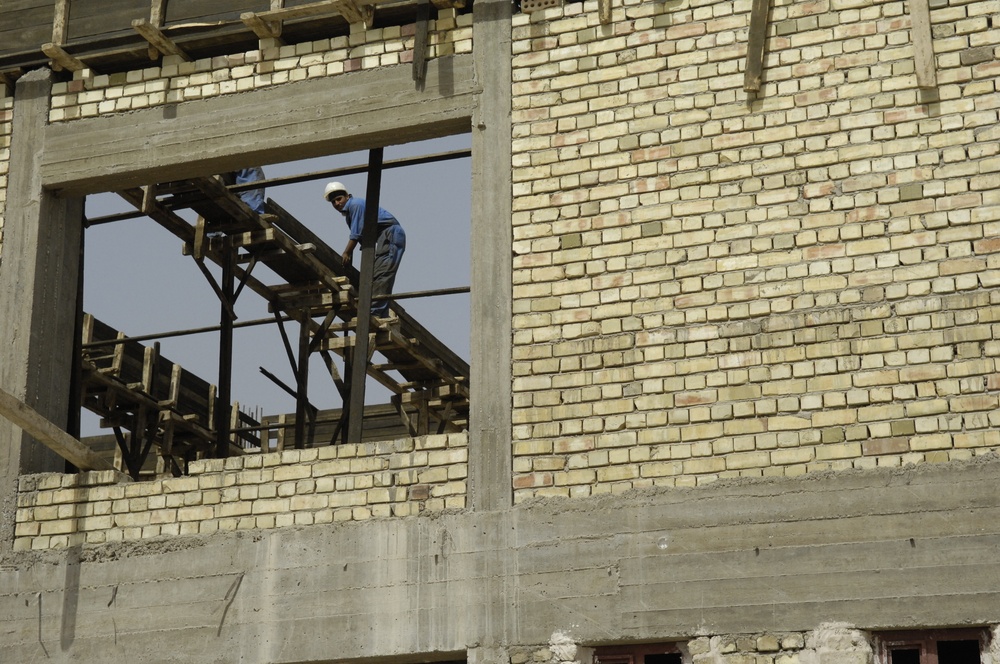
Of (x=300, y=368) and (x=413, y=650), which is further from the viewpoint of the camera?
(x=300, y=368)

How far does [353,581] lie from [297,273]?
6.58m

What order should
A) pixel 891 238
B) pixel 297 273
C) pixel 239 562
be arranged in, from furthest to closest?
1. pixel 297 273
2. pixel 239 562
3. pixel 891 238

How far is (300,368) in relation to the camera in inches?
632

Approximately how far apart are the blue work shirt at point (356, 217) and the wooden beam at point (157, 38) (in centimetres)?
355

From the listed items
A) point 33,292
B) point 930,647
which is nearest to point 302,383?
point 33,292

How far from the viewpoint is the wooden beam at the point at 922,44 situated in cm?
977

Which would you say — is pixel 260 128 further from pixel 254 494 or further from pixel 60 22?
pixel 254 494

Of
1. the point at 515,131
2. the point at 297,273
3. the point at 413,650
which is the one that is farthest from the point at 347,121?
the point at 297,273

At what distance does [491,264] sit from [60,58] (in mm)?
4202

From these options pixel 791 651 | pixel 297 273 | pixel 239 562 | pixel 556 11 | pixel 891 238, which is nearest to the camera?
pixel 791 651

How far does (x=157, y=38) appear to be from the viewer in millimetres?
11688

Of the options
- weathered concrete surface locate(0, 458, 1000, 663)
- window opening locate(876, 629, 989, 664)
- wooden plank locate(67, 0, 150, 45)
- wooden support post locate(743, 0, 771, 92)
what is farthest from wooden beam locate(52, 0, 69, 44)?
window opening locate(876, 629, 989, 664)

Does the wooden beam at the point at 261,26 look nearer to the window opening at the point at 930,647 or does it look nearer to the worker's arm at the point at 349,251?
the worker's arm at the point at 349,251

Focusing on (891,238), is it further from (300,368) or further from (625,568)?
(300,368)
